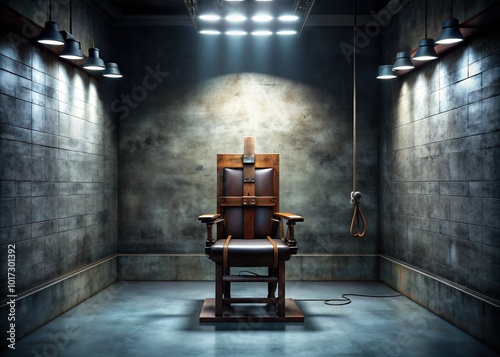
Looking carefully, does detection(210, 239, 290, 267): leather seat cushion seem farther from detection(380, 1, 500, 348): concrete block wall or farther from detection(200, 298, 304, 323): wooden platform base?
detection(380, 1, 500, 348): concrete block wall

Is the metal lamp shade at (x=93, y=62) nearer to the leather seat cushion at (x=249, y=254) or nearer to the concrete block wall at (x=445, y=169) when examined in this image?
the leather seat cushion at (x=249, y=254)

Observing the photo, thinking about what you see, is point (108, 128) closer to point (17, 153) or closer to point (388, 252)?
point (17, 153)

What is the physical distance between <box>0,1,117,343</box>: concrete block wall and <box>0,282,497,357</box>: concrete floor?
426 millimetres

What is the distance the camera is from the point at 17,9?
428 centimetres

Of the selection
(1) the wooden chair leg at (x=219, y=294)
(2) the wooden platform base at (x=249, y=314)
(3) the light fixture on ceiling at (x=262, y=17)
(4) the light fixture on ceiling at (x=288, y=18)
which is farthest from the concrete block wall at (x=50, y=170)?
(4) the light fixture on ceiling at (x=288, y=18)

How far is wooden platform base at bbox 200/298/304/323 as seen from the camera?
16.0ft

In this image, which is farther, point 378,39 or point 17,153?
point 378,39

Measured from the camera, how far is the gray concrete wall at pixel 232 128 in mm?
7258

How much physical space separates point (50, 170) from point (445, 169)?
4133 mm

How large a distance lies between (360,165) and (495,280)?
130 inches

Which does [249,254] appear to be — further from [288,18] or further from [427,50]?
[288,18]

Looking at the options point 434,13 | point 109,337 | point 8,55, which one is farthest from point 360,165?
point 8,55

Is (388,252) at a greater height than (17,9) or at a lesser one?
lesser

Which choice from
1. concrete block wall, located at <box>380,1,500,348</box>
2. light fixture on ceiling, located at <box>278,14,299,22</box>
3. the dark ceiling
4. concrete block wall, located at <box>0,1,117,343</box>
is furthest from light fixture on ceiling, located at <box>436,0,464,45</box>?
concrete block wall, located at <box>0,1,117,343</box>
